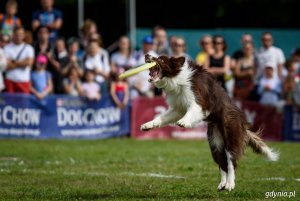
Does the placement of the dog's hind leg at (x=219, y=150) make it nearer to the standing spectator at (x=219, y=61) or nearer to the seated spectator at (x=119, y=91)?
the standing spectator at (x=219, y=61)

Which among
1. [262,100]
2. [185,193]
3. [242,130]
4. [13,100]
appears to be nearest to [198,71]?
[242,130]

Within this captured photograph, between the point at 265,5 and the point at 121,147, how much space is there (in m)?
11.9

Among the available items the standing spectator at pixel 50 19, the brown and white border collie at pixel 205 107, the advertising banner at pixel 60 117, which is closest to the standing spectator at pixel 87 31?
the standing spectator at pixel 50 19

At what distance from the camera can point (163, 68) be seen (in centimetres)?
923

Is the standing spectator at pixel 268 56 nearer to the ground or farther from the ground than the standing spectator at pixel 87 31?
nearer to the ground

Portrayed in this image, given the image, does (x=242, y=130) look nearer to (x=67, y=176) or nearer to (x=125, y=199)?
(x=125, y=199)

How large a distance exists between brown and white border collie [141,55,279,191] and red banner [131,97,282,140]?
884cm

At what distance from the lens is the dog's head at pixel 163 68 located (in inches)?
362

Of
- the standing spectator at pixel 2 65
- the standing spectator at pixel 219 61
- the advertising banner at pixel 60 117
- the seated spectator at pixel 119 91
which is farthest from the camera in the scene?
the seated spectator at pixel 119 91

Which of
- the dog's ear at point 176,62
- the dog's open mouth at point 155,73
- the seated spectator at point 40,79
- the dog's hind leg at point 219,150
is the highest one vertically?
the seated spectator at point 40,79

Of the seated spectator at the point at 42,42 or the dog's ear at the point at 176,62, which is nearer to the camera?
the dog's ear at the point at 176,62

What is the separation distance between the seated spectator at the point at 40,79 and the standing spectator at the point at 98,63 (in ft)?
3.97

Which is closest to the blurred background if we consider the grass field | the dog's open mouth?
the grass field

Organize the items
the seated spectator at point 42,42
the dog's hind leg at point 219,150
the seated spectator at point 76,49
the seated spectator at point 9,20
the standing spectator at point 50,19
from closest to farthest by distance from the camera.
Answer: the dog's hind leg at point 219,150 < the seated spectator at point 42,42 < the seated spectator at point 9,20 < the seated spectator at point 76,49 < the standing spectator at point 50,19
